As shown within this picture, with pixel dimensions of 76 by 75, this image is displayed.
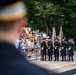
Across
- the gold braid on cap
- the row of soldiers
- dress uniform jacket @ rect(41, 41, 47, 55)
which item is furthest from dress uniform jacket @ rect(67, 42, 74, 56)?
the gold braid on cap

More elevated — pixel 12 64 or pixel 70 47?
pixel 12 64

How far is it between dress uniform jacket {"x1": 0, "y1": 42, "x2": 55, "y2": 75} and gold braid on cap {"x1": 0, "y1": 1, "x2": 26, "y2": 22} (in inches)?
4.3

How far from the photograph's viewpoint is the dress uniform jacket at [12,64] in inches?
58.4

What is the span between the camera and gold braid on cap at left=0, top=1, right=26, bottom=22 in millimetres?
1539

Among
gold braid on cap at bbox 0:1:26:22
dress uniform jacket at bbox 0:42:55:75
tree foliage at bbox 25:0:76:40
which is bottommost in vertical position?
dress uniform jacket at bbox 0:42:55:75

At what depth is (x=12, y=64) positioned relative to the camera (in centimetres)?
150

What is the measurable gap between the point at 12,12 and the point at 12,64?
0.74 feet

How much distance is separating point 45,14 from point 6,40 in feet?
108

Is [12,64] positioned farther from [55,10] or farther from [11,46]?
[55,10]

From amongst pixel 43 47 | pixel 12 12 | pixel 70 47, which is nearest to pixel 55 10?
pixel 70 47

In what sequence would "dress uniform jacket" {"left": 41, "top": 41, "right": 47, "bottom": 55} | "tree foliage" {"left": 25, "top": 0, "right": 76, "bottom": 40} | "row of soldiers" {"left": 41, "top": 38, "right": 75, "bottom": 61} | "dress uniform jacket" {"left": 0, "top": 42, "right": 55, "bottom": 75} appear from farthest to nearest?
"tree foliage" {"left": 25, "top": 0, "right": 76, "bottom": 40}, "row of soldiers" {"left": 41, "top": 38, "right": 75, "bottom": 61}, "dress uniform jacket" {"left": 41, "top": 41, "right": 47, "bottom": 55}, "dress uniform jacket" {"left": 0, "top": 42, "right": 55, "bottom": 75}

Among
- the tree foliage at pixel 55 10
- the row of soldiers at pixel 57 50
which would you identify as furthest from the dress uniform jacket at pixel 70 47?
the tree foliage at pixel 55 10

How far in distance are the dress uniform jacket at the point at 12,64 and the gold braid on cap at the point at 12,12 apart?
0.36 ft

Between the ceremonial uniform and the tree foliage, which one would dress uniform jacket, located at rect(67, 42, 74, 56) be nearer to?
the tree foliage
